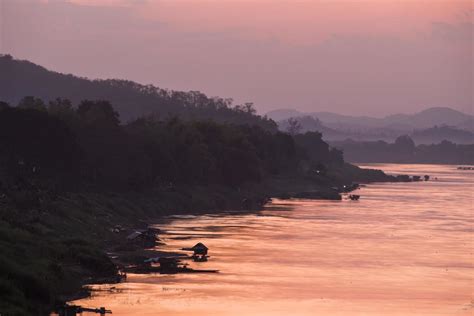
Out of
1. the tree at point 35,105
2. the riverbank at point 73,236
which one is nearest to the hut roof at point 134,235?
the riverbank at point 73,236

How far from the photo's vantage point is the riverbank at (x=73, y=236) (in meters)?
56.3

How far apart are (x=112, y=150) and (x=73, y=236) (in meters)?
45.5

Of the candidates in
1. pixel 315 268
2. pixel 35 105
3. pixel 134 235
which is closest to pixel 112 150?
pixel 35 105

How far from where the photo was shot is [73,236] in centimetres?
8206

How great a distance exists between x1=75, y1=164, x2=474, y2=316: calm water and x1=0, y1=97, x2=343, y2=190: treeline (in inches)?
463

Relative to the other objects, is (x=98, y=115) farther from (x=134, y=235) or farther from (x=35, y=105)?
(x=134, y=235)

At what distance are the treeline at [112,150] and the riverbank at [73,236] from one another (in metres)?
3.05

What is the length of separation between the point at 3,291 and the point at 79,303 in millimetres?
6969

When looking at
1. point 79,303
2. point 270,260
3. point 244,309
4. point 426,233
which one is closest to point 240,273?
point 270,260

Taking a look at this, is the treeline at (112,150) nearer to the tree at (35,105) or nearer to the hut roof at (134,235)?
the tree at (35,105)

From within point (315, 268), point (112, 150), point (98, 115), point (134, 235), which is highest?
point (98, 115)

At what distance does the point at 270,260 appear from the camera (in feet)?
279

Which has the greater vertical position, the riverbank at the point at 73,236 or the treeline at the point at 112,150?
the treeline at the point at 112,150

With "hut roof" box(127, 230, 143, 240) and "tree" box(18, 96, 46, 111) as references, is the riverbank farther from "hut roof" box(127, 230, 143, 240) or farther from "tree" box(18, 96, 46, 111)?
"tree" box(18, 96, 46, 111)
